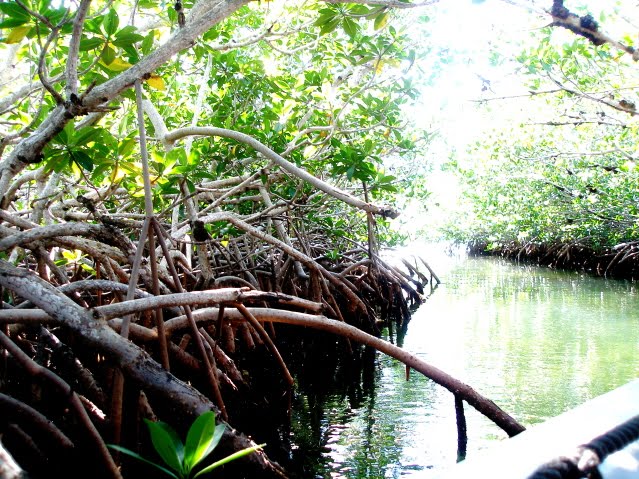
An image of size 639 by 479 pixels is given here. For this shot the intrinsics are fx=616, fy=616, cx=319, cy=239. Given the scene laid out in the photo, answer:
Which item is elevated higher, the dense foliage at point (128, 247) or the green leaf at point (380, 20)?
the green leaf at point (380, 20)

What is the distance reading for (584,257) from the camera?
16859 millimetres

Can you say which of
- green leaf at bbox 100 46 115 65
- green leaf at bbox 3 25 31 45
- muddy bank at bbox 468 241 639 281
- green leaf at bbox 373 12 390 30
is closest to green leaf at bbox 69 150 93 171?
green leaf at bbox 100 46 115 65

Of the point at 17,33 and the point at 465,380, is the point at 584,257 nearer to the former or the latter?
the point at 465,380

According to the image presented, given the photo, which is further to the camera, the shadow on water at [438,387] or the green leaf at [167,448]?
the shadow on water at [438,387]

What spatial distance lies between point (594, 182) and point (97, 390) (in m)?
10.3

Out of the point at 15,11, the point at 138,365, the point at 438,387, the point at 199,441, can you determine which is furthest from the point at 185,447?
the point at 438,387

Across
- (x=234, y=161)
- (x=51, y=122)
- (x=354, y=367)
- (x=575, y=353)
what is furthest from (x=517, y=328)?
(x=51, y=122)

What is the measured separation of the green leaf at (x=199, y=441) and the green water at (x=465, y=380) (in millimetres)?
496

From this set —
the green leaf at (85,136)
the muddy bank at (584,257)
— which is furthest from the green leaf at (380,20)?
the muddy bank at (584,257)

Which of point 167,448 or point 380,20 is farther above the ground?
point 380,20

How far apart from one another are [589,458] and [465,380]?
418 cm

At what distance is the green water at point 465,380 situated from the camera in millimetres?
3090

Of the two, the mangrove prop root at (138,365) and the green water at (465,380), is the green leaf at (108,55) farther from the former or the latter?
the green water at (465,380)

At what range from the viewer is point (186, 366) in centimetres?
310
